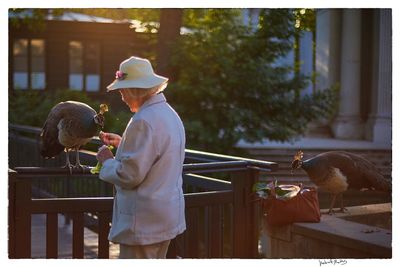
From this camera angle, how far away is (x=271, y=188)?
16.6 feet

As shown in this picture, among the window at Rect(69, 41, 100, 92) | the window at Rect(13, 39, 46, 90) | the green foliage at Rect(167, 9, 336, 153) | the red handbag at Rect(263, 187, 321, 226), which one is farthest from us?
the window at Rect(69, 41, 100, 92)

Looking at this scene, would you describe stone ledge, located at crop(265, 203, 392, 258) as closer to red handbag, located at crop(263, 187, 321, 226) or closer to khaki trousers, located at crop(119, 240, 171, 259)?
red handbag, located at crop(263, 187, 321, 226)

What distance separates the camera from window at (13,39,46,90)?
58.6 feet

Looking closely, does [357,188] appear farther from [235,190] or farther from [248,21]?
[248,21]

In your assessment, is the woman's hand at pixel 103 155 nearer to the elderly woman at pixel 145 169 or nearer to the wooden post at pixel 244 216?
the elderly woman at pixel 145 169

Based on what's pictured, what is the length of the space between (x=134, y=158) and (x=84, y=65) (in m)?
16.6

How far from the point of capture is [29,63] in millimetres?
18719

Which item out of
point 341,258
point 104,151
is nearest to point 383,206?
point 341,258

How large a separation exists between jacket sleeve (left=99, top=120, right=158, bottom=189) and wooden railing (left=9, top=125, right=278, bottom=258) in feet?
2.85

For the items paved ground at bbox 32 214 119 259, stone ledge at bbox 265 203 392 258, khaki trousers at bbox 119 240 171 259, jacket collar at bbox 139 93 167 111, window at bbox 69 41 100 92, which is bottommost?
paved ground at bbox 32 214 119 259

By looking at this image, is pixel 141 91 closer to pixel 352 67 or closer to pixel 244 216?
pixel 244 216

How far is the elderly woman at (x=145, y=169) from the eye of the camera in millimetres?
3688

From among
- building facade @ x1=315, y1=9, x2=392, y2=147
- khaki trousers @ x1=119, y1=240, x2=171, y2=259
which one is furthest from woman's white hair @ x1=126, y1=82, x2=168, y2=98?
building facade @ x1=315, y1=9, x2=392, y2=147

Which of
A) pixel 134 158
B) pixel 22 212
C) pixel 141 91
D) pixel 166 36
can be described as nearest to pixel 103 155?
pixel 134 158
